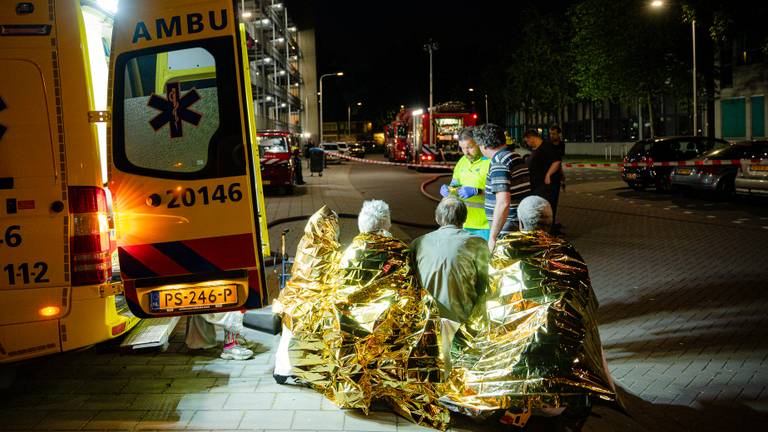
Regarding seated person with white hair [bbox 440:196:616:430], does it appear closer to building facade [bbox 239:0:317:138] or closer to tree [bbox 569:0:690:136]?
building facade [bbox 239:0:317:138]

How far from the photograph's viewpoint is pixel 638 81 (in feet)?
115

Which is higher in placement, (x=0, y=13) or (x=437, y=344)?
(x=0, y=13)

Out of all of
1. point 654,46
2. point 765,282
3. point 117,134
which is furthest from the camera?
point 654,46

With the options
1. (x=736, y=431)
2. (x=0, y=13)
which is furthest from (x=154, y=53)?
(x=736, y=431)

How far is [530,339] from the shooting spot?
435cm

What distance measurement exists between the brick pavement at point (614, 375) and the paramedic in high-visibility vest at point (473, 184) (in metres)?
1.57

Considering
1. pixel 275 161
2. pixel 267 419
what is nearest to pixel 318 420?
pixel 267 419

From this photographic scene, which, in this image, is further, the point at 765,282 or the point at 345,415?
the point at 765,282

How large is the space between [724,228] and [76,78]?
39.0 ft

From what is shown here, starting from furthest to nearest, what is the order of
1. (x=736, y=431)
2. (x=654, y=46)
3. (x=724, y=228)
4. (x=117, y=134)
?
(x=654, y=46) < (x=724, y=228) < (x=117, y=134) < (x=736, y=431)

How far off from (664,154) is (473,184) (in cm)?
1542

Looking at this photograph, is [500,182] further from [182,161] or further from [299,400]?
[182,161]

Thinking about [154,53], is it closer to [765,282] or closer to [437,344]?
[437,344]

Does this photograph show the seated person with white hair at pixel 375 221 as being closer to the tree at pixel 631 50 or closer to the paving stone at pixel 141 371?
the paving stone at pixel 141 371
